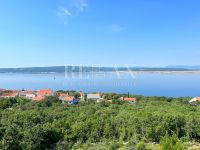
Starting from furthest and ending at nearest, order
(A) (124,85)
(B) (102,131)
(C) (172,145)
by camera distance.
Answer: (A) (124,85), (B) (102,131), (C) (172,145)

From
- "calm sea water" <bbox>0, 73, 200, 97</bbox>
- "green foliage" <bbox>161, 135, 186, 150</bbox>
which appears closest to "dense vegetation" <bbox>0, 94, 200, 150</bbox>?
"green foliage" <bbox>161, 135, 186, 150</bbox>

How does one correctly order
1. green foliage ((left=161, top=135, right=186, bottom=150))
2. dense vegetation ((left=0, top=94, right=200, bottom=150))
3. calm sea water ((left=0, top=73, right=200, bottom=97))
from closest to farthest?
1. green foliage ((left=161, top=135, right=186, bottom=150))
2. dense vegetation ((left=0, top=94, right=200, bottom=150))
3. calm sea water ((left=0, top=73, right=200, bottom=97))

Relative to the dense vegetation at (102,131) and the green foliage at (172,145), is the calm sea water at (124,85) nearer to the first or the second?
the dense vegetation at (102,131)

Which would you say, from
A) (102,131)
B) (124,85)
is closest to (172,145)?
(102,131)

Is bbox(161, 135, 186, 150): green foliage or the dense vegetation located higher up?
bbox(161, 135, 186, 150): green foliage

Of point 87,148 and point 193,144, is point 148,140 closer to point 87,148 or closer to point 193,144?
point 193,144

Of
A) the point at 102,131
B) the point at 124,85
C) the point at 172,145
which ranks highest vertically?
the point at 172,145

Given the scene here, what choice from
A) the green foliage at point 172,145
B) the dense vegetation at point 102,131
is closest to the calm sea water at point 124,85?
the dense vegetation at point 102,131

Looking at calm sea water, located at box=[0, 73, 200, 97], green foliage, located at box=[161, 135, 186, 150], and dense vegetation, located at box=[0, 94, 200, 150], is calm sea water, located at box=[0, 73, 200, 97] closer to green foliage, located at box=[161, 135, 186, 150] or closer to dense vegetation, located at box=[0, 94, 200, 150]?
dense vegetation, located at box=[0, 94, 200, 150]

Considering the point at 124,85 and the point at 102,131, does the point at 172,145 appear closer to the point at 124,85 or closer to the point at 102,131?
the point at 102,131

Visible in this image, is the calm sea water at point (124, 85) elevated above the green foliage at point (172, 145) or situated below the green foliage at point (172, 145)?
below

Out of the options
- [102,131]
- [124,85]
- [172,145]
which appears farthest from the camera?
[124,85]
